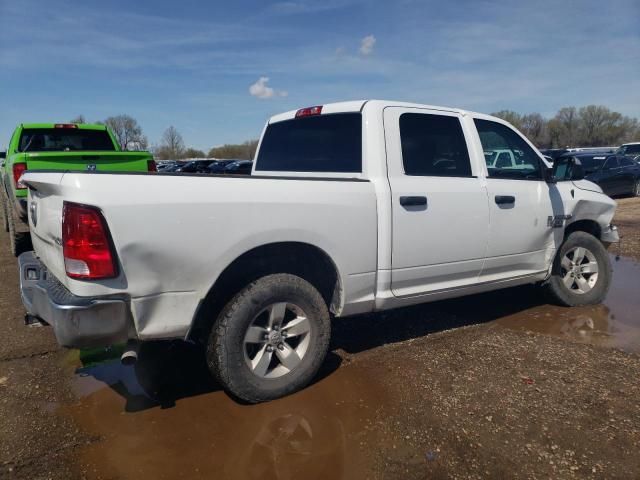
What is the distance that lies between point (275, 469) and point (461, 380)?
157 cm

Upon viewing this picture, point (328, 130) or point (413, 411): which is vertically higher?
point (328, 130)

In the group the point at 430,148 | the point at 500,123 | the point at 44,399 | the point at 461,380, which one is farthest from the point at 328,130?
the point at 44,399

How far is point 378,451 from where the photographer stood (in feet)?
8.68

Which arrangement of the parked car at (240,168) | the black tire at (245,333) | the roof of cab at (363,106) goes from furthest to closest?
the parked car at (240,168) < the roof of cab at (363,106) < the black tire at (245,333)

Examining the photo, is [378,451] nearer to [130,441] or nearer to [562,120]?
[130,441]

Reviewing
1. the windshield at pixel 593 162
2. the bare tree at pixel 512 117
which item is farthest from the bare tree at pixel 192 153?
the windshield at pixel 593 162

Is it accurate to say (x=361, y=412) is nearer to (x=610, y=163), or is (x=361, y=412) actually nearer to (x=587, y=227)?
(x=587, y=227)

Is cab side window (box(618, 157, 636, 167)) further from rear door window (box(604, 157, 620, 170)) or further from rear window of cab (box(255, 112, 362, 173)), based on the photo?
rear window of cab (box(255, 112, 362, 173))

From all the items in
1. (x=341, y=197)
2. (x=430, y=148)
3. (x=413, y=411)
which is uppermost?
(x=430, y=148)

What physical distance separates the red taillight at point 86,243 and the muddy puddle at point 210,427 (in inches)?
32.5

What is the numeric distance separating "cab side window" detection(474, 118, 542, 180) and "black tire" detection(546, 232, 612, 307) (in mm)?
885

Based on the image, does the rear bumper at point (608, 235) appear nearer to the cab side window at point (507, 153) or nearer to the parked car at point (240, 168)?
the cab side window at point (507, 153)

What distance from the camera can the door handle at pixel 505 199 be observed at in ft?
13.4

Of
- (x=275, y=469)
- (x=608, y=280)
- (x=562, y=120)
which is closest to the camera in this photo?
(x=275, y=469)
